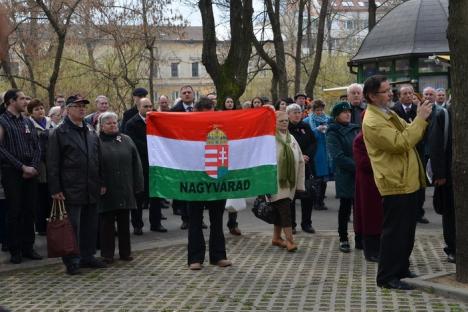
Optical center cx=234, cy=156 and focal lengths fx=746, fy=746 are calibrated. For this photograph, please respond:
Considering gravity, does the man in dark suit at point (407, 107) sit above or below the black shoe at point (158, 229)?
above

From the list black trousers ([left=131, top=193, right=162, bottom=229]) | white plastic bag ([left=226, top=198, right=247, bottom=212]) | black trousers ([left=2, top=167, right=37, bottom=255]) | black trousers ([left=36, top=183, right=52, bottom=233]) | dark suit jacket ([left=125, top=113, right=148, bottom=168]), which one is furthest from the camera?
dark suit jacket ([left=125, top=113, right=148, bottom=168])

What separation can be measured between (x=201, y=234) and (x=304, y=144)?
128 inches

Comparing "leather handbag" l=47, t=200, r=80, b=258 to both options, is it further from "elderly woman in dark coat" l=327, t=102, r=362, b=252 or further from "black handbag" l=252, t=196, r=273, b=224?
"elderly woman in dark coat" l=327, t=102, r=362, b=252

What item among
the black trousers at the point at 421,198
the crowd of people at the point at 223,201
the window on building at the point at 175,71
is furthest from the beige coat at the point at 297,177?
the window on building at the point at 175,71

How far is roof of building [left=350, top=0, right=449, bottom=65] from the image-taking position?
2670 centimetres

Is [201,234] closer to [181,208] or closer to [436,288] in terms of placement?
[436,288]

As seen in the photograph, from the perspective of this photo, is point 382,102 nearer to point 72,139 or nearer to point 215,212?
point 215,212

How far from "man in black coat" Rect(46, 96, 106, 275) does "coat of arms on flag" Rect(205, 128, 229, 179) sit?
134 cm

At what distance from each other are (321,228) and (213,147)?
3.38 meters

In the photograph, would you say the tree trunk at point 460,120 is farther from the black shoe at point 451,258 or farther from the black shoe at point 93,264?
the black shoe at point 93,264

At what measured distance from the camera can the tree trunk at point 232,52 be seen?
64.3 feet

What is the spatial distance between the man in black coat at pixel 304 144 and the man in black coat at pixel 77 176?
3.15m

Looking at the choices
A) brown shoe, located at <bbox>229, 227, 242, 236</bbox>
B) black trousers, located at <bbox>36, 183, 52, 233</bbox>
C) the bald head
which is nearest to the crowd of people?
black trousers, located at <bbox>36, 183, 52, 233</bbox>

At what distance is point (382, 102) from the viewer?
7.46 meters
